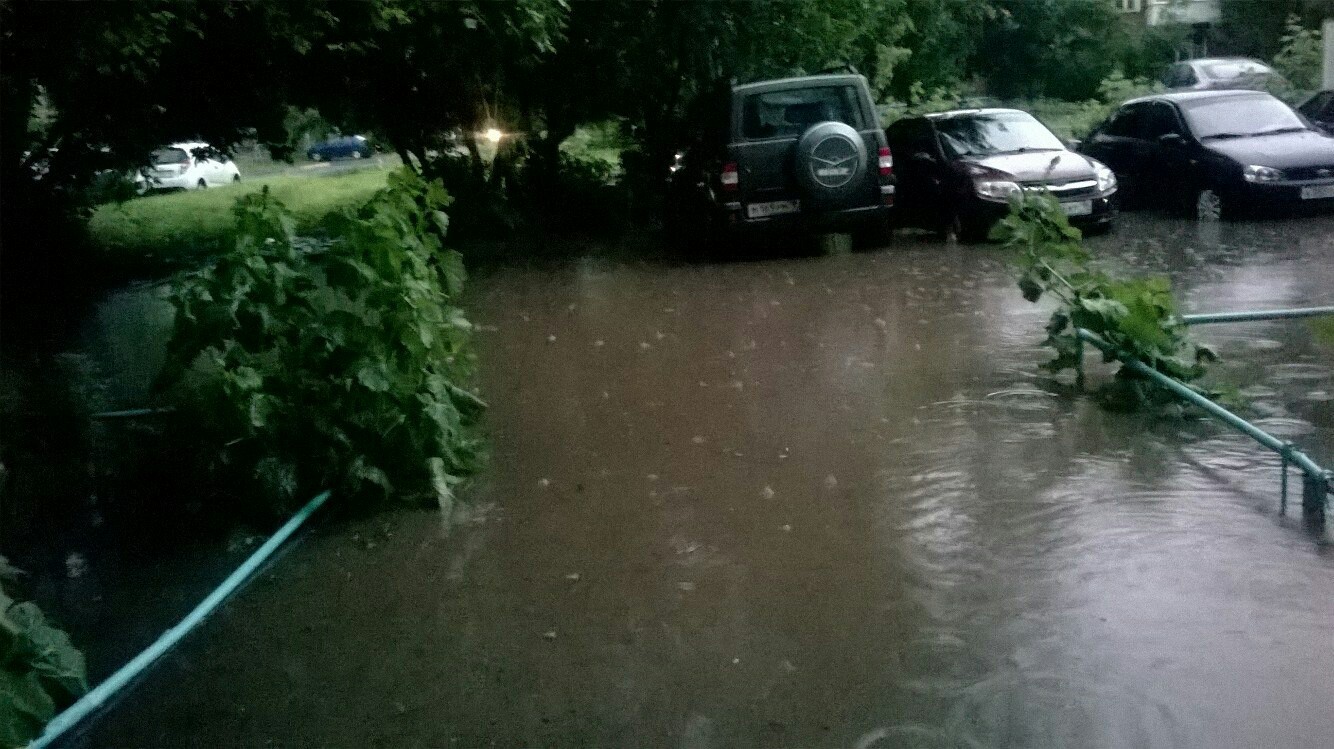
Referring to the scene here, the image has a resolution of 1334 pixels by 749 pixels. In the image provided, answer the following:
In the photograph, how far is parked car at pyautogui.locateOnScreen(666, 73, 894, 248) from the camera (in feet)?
45.1

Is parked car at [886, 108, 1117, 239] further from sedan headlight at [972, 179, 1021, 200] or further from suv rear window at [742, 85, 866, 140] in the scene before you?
suv rear window at [742, 85, 866, 140]

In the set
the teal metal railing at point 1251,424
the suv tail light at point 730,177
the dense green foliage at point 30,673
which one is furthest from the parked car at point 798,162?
the dense green foliage at point 30,673

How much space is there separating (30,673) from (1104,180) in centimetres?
1303

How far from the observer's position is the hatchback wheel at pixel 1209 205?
1519 centimetres

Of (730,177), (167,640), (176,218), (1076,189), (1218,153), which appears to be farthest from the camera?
(176,218)

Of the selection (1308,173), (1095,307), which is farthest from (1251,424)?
(1308,173)

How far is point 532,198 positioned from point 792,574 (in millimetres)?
14890

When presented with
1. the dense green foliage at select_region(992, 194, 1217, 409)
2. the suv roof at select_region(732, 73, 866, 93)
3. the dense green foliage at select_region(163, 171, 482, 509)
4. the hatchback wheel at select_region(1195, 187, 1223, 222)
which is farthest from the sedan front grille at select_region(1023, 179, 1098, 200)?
the dense green foliage at select_region(163, 171, 482, 509)

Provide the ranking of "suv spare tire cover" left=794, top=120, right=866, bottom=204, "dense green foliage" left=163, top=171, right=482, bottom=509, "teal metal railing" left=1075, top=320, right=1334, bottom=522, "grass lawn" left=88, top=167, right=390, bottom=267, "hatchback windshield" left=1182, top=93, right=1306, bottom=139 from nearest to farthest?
"teal metal railing" left=1075, top=320, right=1334, bottom=522, "dense green foliage" left=163, top=171, right=482, bottom=509, "suv spare tire cover" left=794, top=120, right=866, bottom=204, "hatchback windshield" left=1182, top=93, right=1306, bottom=139, "grass lawn" left=88, top=167, right=390, bottom=267

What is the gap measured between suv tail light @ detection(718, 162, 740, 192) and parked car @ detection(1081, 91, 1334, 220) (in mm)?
5555

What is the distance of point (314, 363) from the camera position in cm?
617

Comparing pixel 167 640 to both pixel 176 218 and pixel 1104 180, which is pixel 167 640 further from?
pixel 176 218

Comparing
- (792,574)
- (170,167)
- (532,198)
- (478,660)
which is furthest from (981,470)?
(170,167)

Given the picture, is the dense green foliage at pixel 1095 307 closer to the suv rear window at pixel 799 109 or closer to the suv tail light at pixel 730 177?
the suv tail light at pixel 730 177
